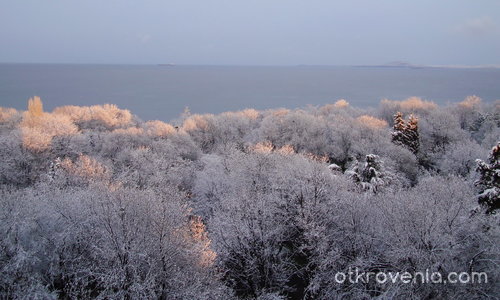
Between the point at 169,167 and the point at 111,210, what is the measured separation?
20122mm

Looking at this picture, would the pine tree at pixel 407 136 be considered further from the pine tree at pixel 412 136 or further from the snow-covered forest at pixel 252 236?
the snow-covered forest at pixel 252 236

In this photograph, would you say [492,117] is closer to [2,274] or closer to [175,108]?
[2,274]

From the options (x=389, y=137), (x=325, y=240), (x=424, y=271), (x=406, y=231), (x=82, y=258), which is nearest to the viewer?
(x=424, y=271)

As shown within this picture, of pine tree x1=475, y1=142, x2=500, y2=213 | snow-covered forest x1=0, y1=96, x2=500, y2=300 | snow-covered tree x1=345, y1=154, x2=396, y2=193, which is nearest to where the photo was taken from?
snow-covered forest x1=0, y1=96, x2=500, y2=300

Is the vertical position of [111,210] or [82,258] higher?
[111,210]

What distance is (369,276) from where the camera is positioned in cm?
1711

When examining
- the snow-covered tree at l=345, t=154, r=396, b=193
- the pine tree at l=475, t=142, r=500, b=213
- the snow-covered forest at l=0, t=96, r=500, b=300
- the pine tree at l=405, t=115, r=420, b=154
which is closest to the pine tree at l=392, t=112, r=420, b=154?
the pine tree at l=405, t=115, r=420, b=154

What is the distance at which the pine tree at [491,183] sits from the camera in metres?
18.4

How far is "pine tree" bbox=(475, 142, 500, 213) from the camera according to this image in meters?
18.4

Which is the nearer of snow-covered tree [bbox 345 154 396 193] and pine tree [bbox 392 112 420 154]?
snow-covered tree [bbox 345 154 396 193]

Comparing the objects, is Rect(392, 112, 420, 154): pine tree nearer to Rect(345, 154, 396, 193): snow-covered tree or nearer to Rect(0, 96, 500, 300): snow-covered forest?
Rect(345, 154, 396, 193): snow-covered tree

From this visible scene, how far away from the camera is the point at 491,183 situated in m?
19.2

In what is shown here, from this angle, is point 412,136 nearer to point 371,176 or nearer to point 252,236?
point 371,176

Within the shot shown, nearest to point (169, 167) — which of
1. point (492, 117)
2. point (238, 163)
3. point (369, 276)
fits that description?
point (238, 163)
